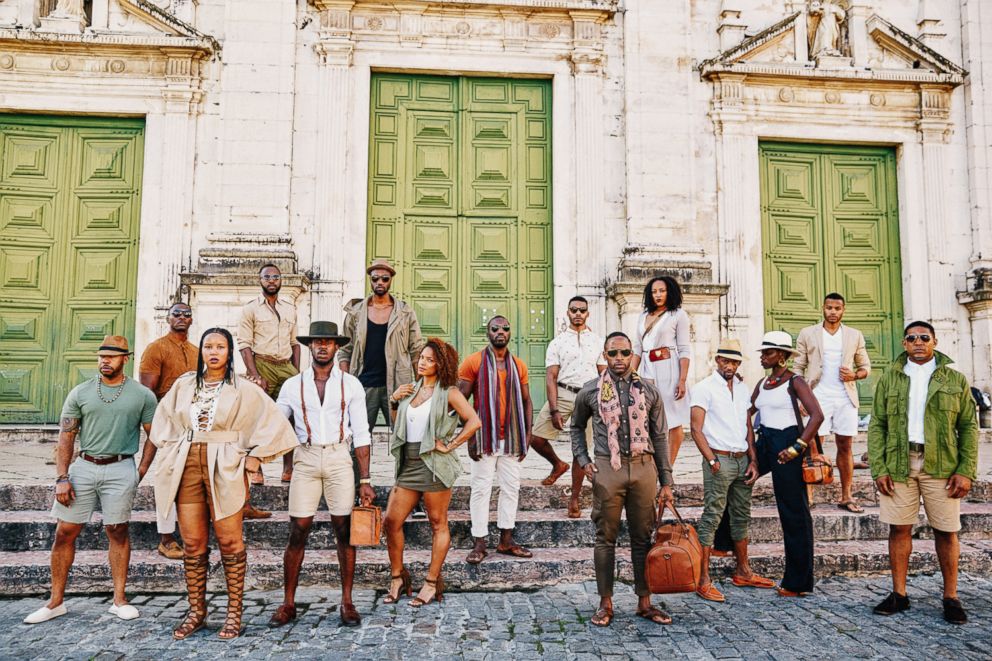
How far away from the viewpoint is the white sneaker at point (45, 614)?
15.0ft

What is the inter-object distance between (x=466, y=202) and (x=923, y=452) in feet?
22.0

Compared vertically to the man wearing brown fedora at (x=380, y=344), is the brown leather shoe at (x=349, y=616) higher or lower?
lower

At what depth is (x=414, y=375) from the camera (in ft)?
21.7

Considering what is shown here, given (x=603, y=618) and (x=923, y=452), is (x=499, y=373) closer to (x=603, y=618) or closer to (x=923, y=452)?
(x=603, y=618)

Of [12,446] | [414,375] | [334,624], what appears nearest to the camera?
[334,624]

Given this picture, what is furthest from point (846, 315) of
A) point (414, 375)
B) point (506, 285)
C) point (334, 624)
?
point (334, 624)

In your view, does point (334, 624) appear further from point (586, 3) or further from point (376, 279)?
point (586, 3)

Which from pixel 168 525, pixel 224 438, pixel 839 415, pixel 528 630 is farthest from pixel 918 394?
pixel 168 525

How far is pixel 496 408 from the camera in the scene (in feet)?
18.4

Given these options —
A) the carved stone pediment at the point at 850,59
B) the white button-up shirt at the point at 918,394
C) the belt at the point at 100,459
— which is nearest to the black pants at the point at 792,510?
the white button-up shirt at the point at 918,394

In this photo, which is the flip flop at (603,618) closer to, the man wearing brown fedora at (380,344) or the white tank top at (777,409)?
the white tank top at (777,409)

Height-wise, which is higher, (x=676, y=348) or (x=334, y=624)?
(x=676, y=348)

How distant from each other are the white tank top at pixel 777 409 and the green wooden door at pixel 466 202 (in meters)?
4.68

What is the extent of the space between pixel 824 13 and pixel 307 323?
8.45m
